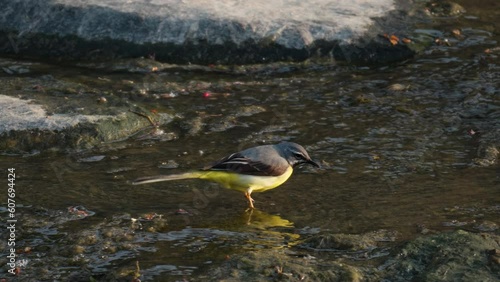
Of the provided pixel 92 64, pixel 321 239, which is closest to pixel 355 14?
pixel 92 64

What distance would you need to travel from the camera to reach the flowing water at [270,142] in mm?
6680

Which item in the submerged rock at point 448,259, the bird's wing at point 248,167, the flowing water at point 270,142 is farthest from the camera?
the bird's wing at point 248,167

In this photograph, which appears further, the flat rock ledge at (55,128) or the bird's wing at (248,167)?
the flat rock ledge at (55,128)

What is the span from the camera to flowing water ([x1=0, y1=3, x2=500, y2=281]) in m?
6.68

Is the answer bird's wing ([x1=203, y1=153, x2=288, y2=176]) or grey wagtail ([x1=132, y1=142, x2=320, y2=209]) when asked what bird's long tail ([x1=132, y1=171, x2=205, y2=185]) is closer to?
grey wagtail ([x1=132, y1=142, x2=320, y2=209])

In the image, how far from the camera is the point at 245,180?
7289 mm

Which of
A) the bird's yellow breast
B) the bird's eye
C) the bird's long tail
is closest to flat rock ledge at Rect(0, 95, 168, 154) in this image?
the bird's long tail

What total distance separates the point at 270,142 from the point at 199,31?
2.52 metres

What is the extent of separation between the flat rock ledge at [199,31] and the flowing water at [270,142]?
10.0 inches

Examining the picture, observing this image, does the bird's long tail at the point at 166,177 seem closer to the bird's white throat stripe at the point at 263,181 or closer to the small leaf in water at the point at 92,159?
the bird's white throat stripe at the point at 263,181

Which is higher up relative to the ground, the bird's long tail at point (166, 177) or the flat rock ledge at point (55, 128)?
the bird's long tail at point (166, 177)

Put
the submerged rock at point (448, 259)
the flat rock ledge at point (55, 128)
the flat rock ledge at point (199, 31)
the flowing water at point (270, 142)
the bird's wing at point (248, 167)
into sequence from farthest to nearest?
1. the flat rock ledge at point (199, 31)
2. the flat rock ledge at point (55, 128)
3. the bird's wing at point (248, 167)
4. the flowing water at point (270, 142)
5. the submerged rock at point (448, 259)

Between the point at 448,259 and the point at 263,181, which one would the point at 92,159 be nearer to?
the point at 263,181

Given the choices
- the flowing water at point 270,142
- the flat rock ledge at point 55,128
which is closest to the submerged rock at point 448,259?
the flowing water at point 270,142
